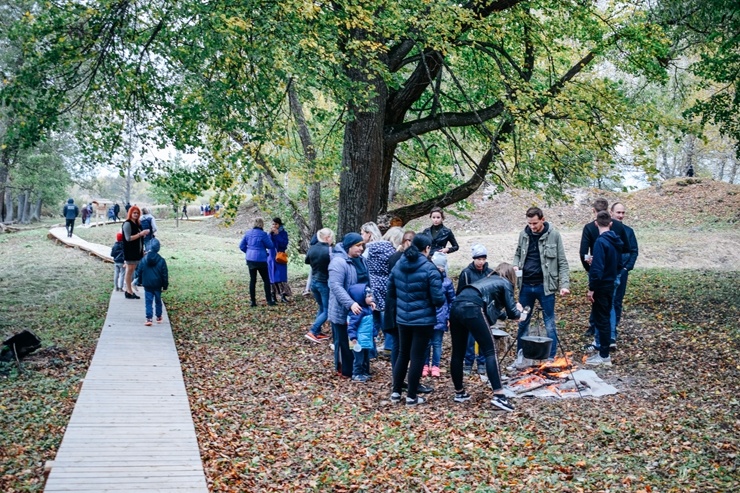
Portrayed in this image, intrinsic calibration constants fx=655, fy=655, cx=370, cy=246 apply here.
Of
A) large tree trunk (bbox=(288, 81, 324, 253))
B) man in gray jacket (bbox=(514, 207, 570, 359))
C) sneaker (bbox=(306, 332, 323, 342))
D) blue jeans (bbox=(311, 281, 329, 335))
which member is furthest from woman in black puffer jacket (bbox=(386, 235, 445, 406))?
large tree trunk (bbox=(288, 81, 324, 253))

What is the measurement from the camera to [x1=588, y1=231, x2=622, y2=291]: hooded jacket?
8414 mm

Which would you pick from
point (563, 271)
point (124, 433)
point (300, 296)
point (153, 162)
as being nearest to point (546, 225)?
point (563, 271)

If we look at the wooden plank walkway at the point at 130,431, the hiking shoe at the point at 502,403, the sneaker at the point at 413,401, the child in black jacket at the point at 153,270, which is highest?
the child in black jacket at the point at 153,270

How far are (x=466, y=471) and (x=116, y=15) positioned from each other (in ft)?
27.3

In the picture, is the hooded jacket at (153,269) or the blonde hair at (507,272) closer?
the blonde hair at (507,272)

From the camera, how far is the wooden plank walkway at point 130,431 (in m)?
5.24

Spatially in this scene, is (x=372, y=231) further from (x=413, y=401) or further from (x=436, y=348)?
(x=413, y=401)

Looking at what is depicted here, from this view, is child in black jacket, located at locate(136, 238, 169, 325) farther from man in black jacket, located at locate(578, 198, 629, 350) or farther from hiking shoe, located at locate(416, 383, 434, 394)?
man in black jacket, located at locate(578, 198, 629, 350)

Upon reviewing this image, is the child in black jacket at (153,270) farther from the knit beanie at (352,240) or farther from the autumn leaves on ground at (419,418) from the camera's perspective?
the knit beanie at (352,240)

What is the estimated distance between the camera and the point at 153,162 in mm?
10969

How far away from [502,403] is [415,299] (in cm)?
146

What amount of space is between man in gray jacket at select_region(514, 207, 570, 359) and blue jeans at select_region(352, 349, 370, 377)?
1.98 m

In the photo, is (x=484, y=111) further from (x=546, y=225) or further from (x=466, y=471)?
(x=466, y=471)

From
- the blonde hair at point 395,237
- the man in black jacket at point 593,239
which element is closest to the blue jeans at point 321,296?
the blonde hair at point 395,237
